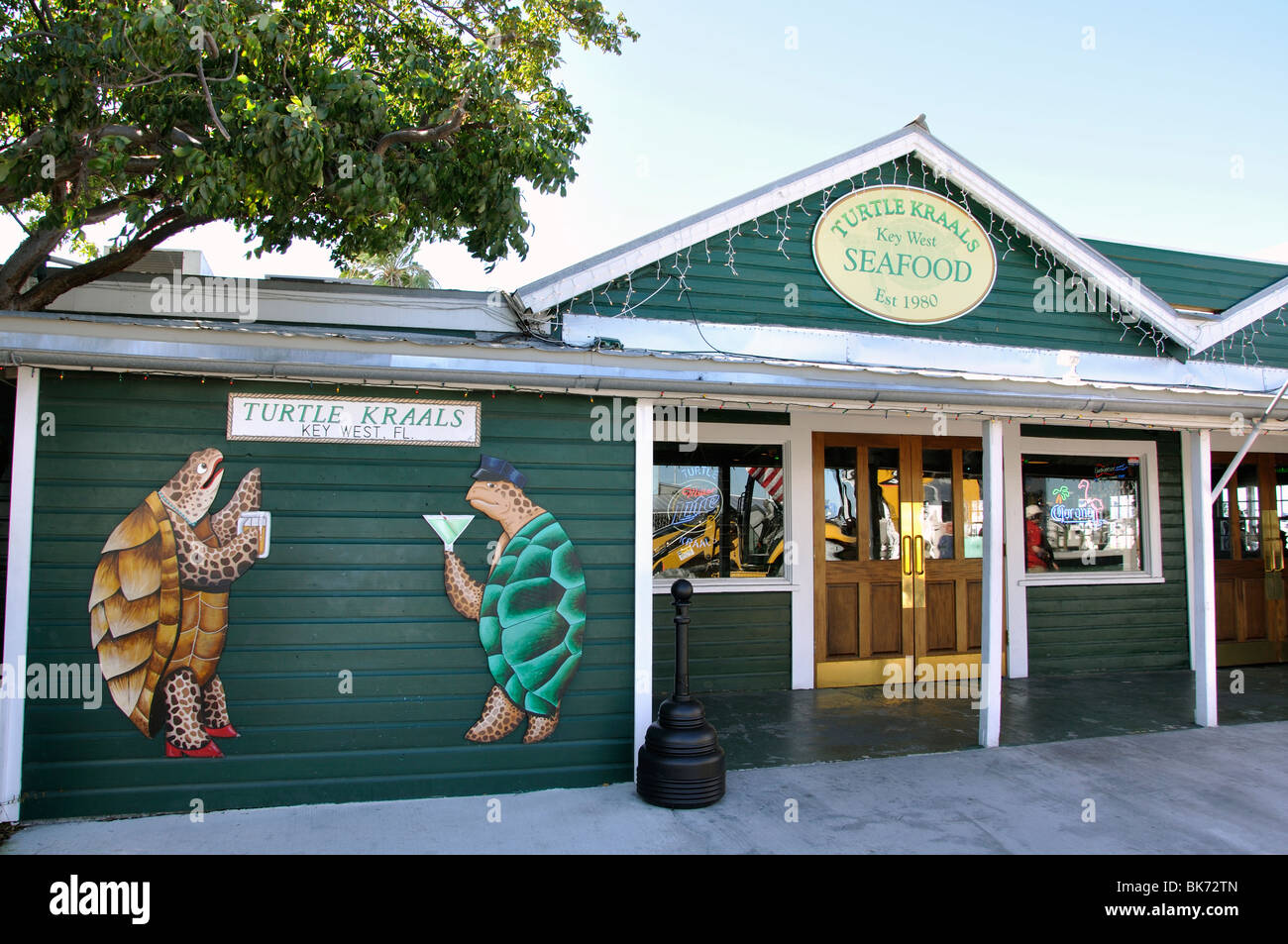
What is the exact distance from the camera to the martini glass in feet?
15.0

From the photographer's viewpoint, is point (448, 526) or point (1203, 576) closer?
point (448, 526)

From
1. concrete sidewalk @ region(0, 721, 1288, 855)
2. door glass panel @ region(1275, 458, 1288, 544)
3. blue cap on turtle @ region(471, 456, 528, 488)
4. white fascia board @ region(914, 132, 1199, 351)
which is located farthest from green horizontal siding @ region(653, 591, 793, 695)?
door glass panel @ region(1275, 458, 1288, 544)

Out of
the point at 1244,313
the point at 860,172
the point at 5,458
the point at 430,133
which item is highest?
the point at 430,133

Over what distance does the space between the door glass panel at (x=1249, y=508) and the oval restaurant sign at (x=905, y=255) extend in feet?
14.9

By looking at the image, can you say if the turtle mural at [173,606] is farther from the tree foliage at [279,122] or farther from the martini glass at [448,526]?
the tree foliage at [279,122]

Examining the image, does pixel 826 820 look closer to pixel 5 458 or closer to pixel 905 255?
pixel 905 255

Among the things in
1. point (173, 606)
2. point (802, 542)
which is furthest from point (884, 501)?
point (173, 606)

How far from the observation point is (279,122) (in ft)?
17.8

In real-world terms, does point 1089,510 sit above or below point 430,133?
below

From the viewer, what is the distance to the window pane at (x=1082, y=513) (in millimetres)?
7961

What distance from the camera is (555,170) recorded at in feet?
22.8

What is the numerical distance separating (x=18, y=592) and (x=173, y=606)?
2.35ft

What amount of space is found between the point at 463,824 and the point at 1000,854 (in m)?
2.69

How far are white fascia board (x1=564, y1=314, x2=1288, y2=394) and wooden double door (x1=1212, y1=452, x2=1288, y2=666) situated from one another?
1754 mm
